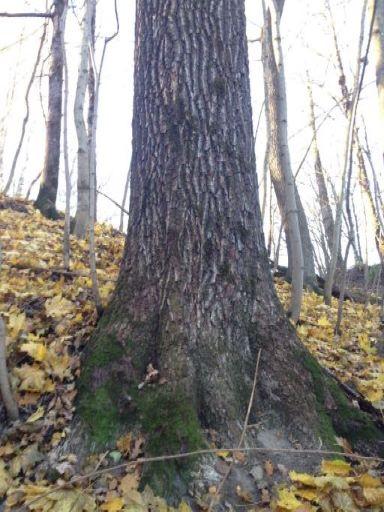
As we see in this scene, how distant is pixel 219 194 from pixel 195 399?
4.21 ft

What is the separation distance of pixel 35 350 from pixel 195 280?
1109 millimetres

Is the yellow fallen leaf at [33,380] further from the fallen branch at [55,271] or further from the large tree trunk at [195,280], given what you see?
the fallen branch at [55,271]

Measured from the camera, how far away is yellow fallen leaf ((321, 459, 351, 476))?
2.25m

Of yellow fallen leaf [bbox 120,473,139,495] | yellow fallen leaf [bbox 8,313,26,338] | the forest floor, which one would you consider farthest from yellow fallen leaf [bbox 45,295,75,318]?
yellow fallen leaf [bbox 120,473,139,495]

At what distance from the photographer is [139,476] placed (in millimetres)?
2123

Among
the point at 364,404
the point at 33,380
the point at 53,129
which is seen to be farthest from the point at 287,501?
the point at 53,129

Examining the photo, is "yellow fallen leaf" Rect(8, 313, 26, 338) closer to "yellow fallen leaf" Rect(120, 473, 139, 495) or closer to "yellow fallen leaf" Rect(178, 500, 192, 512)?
"yellow fallen leaf" Rect(120, 473, 139, 495)

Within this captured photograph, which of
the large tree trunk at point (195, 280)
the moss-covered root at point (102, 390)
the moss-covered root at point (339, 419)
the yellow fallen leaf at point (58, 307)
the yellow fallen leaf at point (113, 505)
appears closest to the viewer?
the yellow fallen leaf at point (113, 505)

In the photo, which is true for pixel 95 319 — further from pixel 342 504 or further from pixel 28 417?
pixel 342 504

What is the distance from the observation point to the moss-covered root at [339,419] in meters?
2.54

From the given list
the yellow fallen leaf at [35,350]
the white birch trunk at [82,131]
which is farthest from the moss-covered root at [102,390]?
the white birch trunk at [82,131]

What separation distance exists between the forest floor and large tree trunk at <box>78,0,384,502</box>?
0.16 meters

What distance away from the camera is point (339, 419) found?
2637mm

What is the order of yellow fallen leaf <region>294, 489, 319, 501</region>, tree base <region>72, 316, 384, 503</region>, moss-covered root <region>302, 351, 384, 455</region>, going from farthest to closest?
moss-covered root <region>302, 351, 384, 455</region> → tree base <region>72, 316, 384, 503</region> → yellow fallen leaf <region>294, 489, 319, 501</region>
